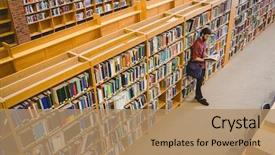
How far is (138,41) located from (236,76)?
3207 mm

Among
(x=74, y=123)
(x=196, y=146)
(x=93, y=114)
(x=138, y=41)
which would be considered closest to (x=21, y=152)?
(x=74, y=123)

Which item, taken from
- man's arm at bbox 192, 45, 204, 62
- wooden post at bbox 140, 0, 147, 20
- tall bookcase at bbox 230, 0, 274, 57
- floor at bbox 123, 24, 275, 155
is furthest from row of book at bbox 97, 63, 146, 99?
tall bookcase at bbox 230, 0, 274, 57

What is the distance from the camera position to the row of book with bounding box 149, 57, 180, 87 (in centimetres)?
431

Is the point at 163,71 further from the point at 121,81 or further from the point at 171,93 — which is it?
the point at 121,81

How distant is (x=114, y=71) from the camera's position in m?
3.58

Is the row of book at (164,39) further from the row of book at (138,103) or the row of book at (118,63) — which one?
the row of book at (138,103)

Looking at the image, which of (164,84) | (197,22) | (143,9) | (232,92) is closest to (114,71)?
(164,84)

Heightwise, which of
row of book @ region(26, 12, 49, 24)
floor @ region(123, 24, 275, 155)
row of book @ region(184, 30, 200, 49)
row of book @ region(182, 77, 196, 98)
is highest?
row of book @ region(26, 12, 49, 24)

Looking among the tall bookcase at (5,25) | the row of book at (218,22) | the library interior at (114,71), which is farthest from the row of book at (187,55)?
the tall bookcase at (5,25)

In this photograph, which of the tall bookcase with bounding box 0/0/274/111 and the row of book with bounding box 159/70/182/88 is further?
the row of book with bounding box 159/70/182/88

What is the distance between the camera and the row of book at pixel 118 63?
134 inches

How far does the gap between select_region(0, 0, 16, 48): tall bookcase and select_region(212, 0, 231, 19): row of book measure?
15.2 feet

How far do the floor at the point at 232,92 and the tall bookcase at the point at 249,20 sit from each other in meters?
0.29

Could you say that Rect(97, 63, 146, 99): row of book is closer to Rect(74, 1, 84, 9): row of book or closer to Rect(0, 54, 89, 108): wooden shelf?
Rect(0, 54, 89, 108): wooden shelf
